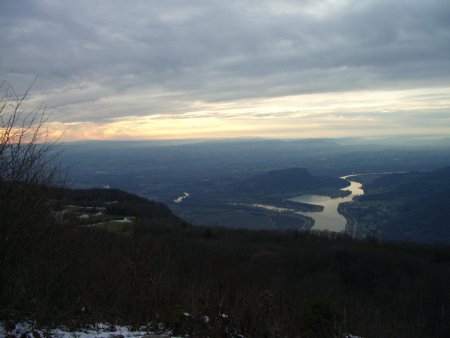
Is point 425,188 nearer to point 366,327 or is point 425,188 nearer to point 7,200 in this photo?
point 366,327

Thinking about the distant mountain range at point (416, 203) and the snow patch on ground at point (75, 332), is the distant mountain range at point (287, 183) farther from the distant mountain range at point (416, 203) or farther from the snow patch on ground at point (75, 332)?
the snow patch on ground at point (75, 332)

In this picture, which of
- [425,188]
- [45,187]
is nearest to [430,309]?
[45,187]

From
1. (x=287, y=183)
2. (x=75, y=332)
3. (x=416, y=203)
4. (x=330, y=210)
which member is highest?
(x=75, y=332)

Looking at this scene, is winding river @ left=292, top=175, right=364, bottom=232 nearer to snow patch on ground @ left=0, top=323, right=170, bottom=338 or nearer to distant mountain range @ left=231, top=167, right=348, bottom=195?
distant mountain range @ left=231, top=167, right=348, bottom=195

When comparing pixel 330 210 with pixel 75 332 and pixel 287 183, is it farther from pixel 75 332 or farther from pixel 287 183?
pixel 75 332

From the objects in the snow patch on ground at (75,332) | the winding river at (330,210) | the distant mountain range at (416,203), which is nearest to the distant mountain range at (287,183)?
the winding river at (330,210)

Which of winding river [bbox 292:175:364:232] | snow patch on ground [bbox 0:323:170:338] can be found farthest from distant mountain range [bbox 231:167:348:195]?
snow patch on ground [bbox 0:323:170:338]

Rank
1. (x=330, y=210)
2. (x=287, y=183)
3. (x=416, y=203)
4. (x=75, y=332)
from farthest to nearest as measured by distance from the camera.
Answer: (x=287, y=183) < (x=330, y=210) < (x=416, y=203) < (x=75, y=332)

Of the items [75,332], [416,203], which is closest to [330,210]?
[416,203]

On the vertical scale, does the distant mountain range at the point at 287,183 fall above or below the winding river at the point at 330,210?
above
